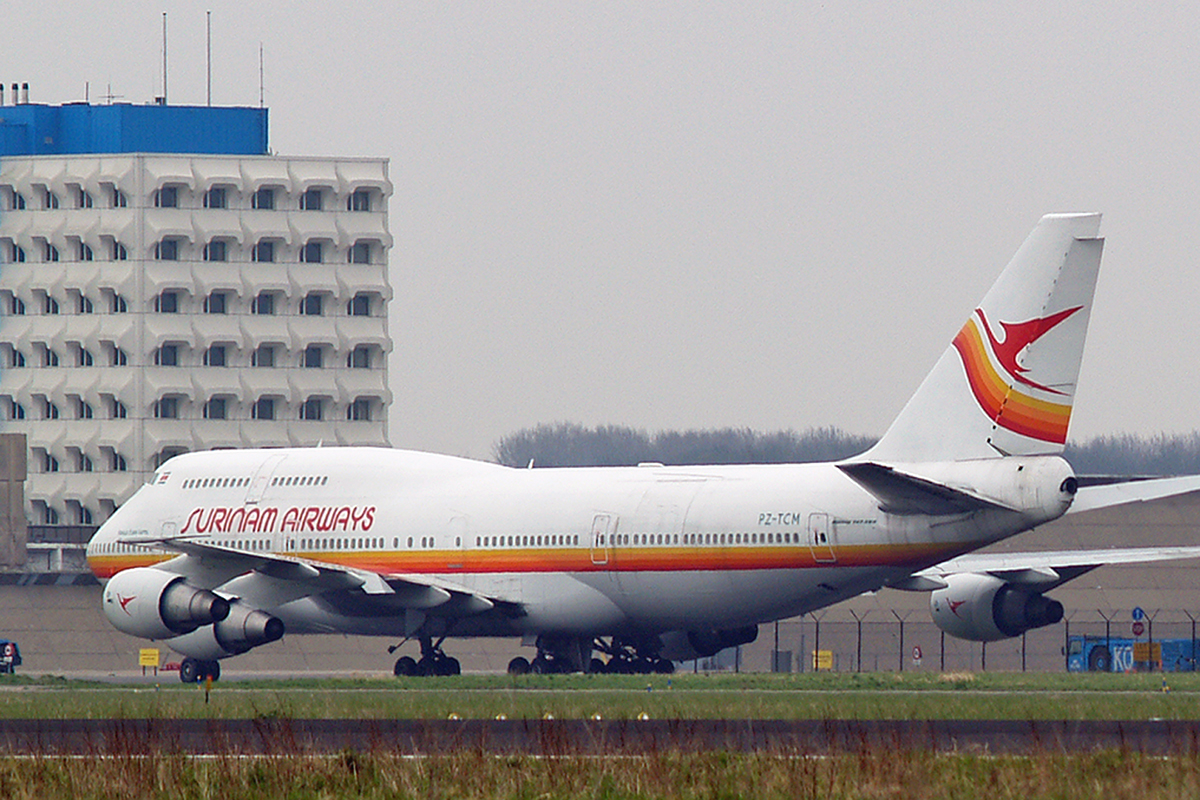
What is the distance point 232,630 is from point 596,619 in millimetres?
8507

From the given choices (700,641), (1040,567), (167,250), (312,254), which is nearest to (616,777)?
(1040,567)

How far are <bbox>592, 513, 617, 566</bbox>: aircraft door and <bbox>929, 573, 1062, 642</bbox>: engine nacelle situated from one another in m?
8.27

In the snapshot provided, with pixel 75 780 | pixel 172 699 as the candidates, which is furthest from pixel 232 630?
pixel 75 780

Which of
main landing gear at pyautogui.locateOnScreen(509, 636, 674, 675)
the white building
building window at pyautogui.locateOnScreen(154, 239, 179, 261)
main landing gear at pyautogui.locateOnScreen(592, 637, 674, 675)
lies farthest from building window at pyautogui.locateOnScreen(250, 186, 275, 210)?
main landing gear at pyautogui.locateOnScreen(592, 637, 674, 675)

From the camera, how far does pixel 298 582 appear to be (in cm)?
5316

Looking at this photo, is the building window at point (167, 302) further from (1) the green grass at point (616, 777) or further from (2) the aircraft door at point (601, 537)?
(1) the green grass at point (616, 777)

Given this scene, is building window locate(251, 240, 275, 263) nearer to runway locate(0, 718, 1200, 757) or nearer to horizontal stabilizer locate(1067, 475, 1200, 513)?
horizontal stabilizer locate(1067, 475, 1200, 513)

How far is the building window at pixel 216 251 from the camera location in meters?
149

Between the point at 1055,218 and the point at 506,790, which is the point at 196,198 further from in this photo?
the point at 506,790

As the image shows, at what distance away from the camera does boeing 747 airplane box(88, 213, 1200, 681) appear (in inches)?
1812

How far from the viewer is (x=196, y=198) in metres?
148

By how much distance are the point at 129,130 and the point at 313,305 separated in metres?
16.4

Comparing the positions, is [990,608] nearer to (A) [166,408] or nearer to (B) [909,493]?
(B) [909,493]

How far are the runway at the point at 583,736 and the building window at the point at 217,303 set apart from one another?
118627 mm
